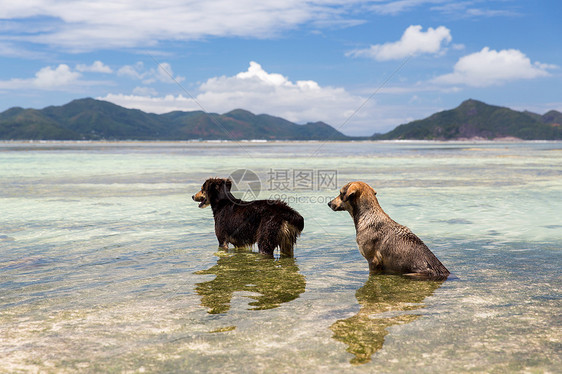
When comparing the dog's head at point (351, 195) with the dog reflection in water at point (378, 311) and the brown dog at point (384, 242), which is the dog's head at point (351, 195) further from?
the dog reflection in water at point (378, 311)

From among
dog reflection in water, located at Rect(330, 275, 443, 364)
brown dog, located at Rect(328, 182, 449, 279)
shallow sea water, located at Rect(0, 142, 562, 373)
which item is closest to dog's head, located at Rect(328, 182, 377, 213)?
brown dog, located at Rect(328, 182, 449, 279)

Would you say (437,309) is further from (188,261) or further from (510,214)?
(510,214)

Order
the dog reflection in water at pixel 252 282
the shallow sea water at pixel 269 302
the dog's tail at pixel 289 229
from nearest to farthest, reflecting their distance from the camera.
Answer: the shallow sea water at pixel 269 302, the dog reflection in water at pixel 252 282, the dog's tail at pixel 289 229

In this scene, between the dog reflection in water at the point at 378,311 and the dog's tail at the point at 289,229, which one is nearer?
the dog reflection in water at the point at 378,311

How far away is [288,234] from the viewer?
8.84 metres

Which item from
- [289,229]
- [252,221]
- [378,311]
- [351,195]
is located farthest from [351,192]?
[378,311]

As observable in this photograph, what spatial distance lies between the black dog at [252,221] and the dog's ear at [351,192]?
1.16 metres

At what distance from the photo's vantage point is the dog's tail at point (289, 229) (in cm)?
877

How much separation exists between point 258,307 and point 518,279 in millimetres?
4090

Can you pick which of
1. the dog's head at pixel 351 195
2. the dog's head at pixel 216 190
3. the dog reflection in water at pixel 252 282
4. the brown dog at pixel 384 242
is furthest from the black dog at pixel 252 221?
the brown dog at pixel 384 242

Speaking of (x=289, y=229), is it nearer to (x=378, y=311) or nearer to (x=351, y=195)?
(x=351, y=195)

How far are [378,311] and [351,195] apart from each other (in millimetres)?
2630

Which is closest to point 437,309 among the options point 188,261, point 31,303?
point 188,261

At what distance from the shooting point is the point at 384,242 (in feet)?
24.7
